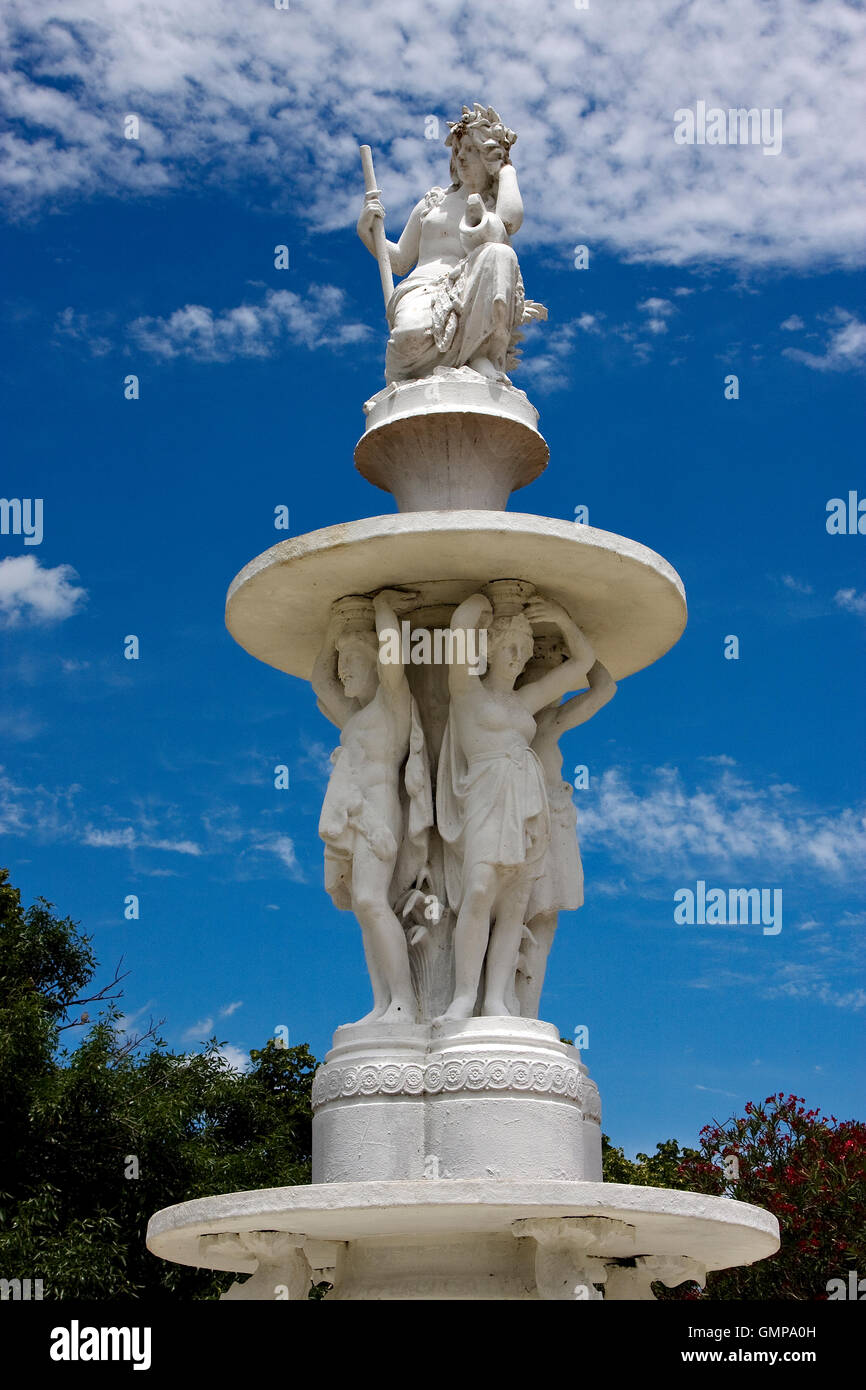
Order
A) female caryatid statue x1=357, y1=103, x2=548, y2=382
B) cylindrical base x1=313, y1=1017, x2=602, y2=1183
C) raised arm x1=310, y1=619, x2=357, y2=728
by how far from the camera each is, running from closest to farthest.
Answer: cylindrical base x1=313, y1=1017, x2=602, y2=1183 < raised arm x1=310, y1=619, x2=357, y2=728 < female caryatid statue x1=357, y1=103, x2=548, y2=382

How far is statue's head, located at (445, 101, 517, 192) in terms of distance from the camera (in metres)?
10.7

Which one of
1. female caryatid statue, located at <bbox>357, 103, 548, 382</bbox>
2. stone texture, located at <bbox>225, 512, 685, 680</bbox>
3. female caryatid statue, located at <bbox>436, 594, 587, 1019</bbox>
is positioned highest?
female caryatid statue, located at <bbox>357, 103, 548, 382</bbox>

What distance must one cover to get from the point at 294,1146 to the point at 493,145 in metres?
13.1

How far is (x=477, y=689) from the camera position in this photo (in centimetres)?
937

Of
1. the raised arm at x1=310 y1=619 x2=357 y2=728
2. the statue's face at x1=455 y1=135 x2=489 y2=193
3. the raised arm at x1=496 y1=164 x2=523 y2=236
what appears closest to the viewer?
the raised arm at x1=310 y1=619 x2=357 y2=728

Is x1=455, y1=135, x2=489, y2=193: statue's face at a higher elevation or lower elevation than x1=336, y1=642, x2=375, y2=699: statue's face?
higher

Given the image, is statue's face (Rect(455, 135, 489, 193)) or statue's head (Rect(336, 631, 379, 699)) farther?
statue's face (Rect(455, 135, 489, 193))

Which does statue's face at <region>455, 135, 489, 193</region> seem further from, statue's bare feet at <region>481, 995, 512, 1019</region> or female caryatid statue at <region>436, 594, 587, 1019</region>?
statue's bare feet at <region>481, 995, 512, 1019</region>

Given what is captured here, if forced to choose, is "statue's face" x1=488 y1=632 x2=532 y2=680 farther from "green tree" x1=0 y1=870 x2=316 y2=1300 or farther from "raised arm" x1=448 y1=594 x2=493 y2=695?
"green tree" x1=0 y1=870 x2=316 y2=1300

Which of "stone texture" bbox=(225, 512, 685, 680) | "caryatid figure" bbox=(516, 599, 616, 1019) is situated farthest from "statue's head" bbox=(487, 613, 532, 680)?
"stone texture" bbox=(225, 512, 685, 680)

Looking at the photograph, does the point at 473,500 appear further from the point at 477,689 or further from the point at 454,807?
the point at 454,807

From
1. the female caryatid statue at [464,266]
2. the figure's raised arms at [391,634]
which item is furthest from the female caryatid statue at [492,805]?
the female caryatid statue at [464,266]

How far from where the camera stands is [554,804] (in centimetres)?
973

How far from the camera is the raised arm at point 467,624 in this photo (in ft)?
30.5
